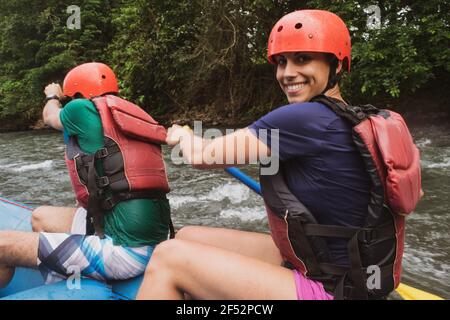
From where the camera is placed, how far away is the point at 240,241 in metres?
2.06

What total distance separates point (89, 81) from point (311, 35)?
1.59 meters

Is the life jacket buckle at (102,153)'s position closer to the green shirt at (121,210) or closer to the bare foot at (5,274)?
the green shirt at (121,210)

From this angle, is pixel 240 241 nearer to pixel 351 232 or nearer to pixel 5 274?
pixel 351 232

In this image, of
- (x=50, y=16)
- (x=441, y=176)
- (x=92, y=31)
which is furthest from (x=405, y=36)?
(x=50, y=16)

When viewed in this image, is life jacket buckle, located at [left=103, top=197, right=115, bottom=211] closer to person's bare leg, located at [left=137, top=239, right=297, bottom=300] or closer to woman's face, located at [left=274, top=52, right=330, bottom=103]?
person's bare leg, located at [left=137, top=239, right=297, bottom=300]

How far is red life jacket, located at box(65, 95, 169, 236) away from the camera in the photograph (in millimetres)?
2312

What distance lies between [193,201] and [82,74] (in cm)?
304

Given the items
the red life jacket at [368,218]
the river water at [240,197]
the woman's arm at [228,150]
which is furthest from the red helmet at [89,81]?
the river water at [240,197]

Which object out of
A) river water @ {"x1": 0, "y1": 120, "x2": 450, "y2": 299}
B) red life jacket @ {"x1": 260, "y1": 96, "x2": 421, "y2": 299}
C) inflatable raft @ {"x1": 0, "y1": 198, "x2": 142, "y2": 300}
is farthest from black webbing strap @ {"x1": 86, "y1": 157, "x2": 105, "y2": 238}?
river water @ {"x1": 0, "y1": 120, "x2": 450, "y2": 299}

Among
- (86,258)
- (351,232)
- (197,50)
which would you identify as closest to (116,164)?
(86,258)

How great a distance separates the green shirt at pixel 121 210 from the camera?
7.38 ft

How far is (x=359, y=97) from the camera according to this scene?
9.55 metres

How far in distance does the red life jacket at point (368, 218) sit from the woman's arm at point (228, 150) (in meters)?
0.14

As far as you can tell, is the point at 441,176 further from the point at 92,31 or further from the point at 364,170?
the point at 92,31
